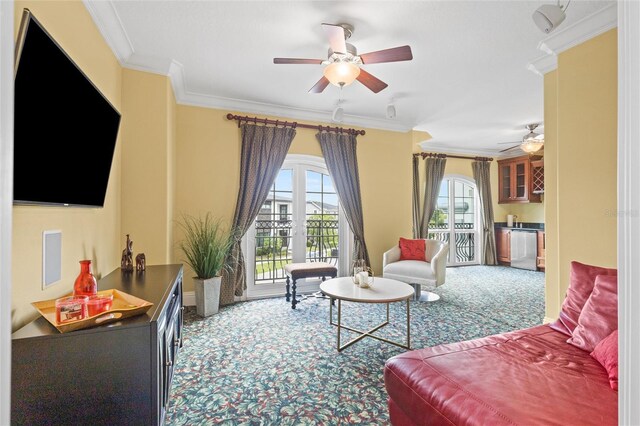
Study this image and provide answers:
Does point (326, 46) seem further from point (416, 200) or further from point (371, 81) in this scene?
point (416, 200)

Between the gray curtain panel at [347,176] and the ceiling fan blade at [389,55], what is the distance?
7.02 ft

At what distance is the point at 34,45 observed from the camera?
1.26 metres

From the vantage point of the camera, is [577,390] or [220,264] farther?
[220,264]

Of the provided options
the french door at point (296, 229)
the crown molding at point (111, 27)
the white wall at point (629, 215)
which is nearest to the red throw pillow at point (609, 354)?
the white wall at point (629, 215)

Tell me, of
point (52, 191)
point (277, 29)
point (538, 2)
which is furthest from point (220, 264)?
point (538, 2)

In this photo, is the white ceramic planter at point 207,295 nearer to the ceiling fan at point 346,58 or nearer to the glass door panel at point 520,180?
the ceiling fan at point 346,58

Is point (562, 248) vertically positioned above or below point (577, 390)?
above

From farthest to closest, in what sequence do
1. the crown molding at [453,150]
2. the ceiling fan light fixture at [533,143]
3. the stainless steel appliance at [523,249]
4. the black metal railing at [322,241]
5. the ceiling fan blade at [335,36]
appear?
the crown molding at [453,150] → the stainless steel appliance at [523,249] → the ceiling fan light fixture at [533,143] → the black metal railing at [322,241] → the ceiling fan blade at [335,36]

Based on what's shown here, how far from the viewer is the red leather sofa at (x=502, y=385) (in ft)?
3.86

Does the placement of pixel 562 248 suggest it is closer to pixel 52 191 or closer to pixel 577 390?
pixel 577 390

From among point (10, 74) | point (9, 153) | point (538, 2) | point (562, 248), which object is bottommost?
point (562, 248)

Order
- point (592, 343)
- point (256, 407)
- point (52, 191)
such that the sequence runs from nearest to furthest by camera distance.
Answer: point (52, 191) → point (592, 343) → point (256, 407)

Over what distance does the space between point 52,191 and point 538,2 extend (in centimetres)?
328

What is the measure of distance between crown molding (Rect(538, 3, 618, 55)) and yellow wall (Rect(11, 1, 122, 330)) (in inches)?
141
